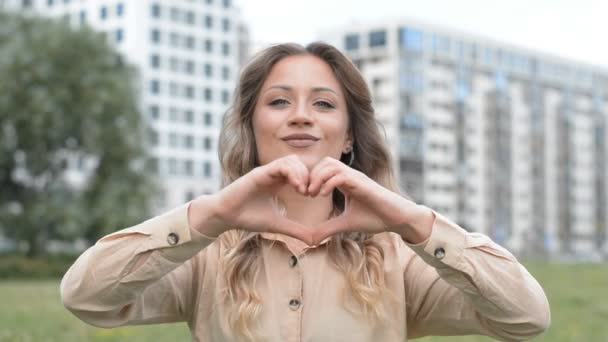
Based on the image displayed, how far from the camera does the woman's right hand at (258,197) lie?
290 cm

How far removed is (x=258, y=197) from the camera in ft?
9.80

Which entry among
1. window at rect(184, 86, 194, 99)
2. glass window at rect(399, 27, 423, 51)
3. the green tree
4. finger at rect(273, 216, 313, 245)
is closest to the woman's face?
finger at rect(273, 216, 313, 245)

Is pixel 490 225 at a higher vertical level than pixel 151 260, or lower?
lower

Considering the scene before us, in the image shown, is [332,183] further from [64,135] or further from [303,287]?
[64,135]

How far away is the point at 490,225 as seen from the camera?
111m

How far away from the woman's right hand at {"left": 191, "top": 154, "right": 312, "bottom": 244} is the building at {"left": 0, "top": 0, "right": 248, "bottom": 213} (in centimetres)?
8509

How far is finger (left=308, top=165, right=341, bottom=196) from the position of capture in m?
2.88

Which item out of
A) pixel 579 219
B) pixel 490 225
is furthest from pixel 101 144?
pixel 579 219

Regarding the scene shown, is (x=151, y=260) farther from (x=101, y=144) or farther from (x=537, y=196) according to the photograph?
(x=537, y=196)

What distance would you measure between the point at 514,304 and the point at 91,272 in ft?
4.46

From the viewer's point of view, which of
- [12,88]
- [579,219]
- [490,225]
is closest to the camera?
[12,88]

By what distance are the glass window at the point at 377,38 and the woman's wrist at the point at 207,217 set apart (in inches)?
4056

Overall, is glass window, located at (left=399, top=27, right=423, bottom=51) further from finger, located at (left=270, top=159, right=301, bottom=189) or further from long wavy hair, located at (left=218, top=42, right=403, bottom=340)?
finger, located at (left=270, top=159, right=301, bottom=189)

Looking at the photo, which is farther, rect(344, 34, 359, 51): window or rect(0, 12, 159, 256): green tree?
rect(344, 34, 359, 51): window
